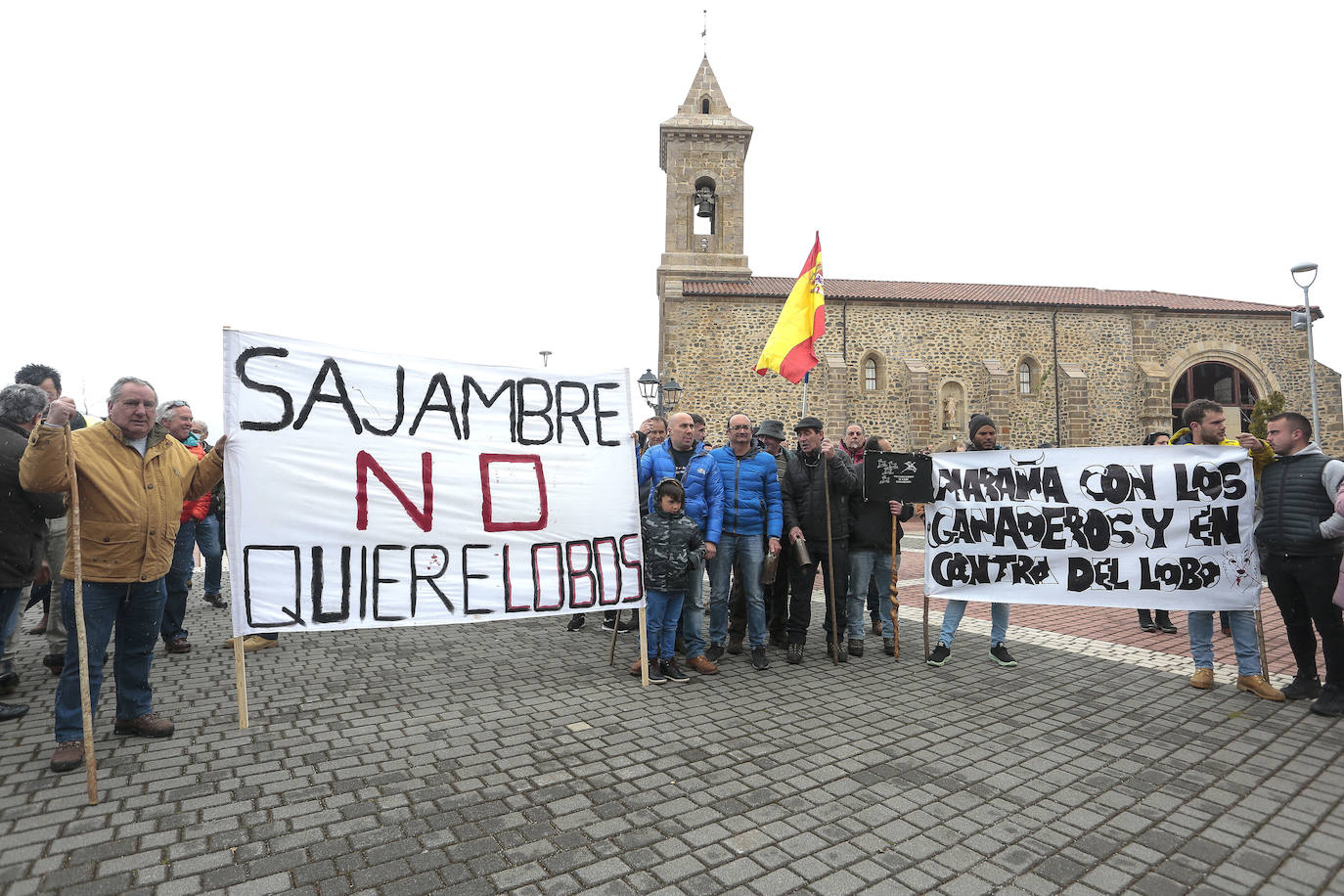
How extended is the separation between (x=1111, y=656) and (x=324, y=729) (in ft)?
19.8

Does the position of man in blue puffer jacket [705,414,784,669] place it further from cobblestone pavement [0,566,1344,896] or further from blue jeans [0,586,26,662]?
blue jeans [0,586,26,662]

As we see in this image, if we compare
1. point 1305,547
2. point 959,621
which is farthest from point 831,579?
point 1305,547

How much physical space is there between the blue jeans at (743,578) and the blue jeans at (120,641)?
3.69 m

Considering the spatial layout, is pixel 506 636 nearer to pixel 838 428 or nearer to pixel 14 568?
pixel 14 568

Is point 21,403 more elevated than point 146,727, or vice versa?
point 21,403

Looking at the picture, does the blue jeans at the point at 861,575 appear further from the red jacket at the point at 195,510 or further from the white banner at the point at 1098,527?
the red jacket at the point at 195,510

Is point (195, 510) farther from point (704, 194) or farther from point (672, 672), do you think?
point (704, 194)

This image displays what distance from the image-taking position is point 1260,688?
4543 millimetres

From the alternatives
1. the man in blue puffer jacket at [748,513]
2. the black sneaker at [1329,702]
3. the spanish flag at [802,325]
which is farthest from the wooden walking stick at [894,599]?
the spanish flag at [802,325]

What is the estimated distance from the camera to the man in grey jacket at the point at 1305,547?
4.29 meters

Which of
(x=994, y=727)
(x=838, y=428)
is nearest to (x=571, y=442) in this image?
(x=994, y=727)

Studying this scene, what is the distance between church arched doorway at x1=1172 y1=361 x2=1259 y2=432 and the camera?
30.2 m

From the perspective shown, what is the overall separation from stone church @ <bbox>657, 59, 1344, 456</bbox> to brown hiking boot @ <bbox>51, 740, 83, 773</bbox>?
24.3 metres

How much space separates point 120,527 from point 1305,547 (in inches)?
282
